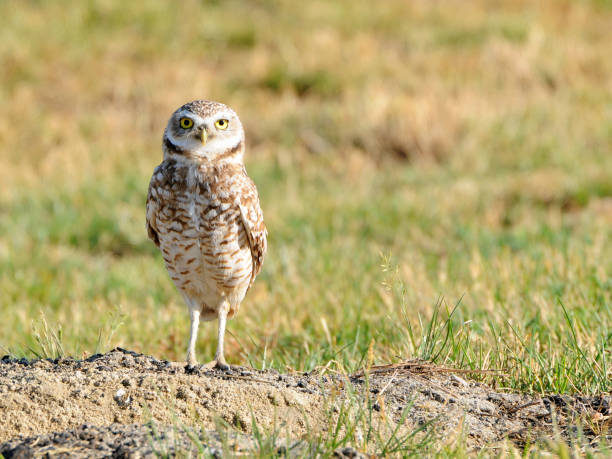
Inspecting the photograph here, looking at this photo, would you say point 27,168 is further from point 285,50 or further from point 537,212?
point 537,212

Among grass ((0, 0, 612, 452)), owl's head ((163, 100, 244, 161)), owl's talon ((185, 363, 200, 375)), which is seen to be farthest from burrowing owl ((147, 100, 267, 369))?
grass ((0, 0, 612, 452))

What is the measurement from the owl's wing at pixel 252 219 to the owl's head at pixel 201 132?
0.20 m

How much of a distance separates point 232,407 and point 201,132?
129cm

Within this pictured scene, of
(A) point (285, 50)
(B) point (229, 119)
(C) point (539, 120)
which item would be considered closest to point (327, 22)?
(A) point (285, 50)

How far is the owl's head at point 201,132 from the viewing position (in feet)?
12.3

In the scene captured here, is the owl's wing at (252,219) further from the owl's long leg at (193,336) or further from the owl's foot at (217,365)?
the owl's foot at (217,365)

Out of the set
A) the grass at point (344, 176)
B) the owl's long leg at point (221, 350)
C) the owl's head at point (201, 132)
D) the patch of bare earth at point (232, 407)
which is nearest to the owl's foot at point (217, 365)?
the owl's long leg at point (221, 350)

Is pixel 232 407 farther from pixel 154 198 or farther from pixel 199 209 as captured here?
pixel 154 198

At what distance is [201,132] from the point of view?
3.72 m

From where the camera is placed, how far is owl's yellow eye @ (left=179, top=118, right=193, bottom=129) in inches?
148

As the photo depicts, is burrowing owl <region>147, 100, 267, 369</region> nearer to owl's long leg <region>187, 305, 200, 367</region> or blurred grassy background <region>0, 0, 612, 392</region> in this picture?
owl's long leg <region>187, 305, 200, 367</region>

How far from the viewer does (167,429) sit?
2.80 metres

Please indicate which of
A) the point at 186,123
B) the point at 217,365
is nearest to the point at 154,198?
the point at 186,123

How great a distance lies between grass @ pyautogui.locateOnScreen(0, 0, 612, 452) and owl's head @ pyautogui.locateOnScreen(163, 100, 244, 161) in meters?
0.86
